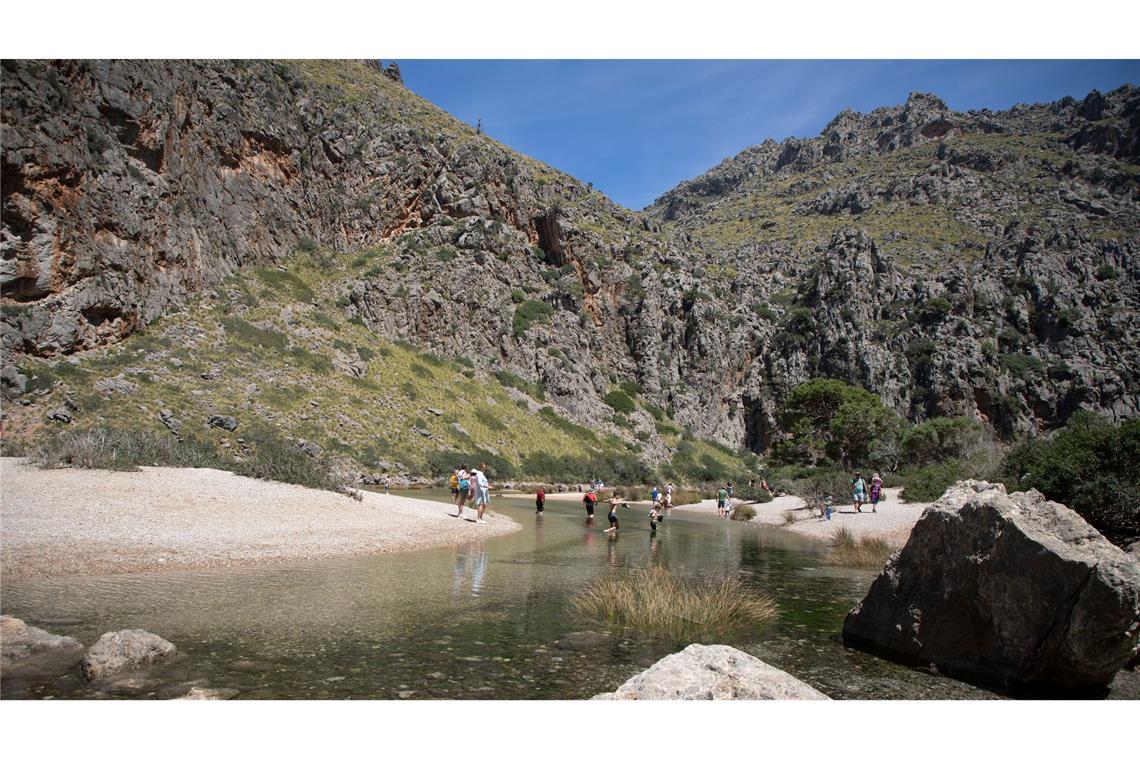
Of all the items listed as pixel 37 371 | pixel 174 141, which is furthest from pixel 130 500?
pixel 174 141

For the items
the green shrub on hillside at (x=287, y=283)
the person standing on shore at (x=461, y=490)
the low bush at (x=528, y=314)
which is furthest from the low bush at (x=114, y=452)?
the low bush at (x=528, y=314)

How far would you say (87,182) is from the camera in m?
36.0

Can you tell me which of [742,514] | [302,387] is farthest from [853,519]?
[302,387]

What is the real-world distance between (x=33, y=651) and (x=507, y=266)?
69926 mm

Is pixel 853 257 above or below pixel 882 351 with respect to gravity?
above

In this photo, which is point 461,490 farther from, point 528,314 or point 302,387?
point 528,314

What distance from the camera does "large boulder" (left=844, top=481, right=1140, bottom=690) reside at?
23.4 feet

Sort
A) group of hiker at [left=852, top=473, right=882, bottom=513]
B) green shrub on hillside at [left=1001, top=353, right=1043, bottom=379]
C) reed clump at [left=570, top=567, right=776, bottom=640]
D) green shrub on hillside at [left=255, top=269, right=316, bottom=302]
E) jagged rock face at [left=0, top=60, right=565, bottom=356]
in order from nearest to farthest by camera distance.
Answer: reed clump at [left=570, top=567, right=776, bottom=640] → jagged rock face at [left=0, top=60, right=565, bottom=356] → group of hiker at [left=852, top=473, right=882, bottom=513] → green shrub on hillside at [left=255, top=269, right=316, bottom=302] → green shrub on hillside at [left=1001, top=353, right=1043, bottom=379]

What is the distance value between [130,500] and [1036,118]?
187 meters

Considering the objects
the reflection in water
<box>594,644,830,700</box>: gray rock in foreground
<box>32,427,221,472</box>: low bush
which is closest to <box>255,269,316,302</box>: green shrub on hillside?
<box>32,427,221,472</box>: low bush

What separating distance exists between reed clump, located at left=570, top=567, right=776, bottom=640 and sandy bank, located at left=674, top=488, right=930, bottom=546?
42.9 feet

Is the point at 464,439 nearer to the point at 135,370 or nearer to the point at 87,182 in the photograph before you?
the point at 135,370

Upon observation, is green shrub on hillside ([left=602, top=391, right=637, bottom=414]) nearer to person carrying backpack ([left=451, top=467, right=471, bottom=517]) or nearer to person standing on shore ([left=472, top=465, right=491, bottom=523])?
person carrying backpack ([left=451, top=467, right=471, bottom=517])

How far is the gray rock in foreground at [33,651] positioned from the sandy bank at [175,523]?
4438mm
